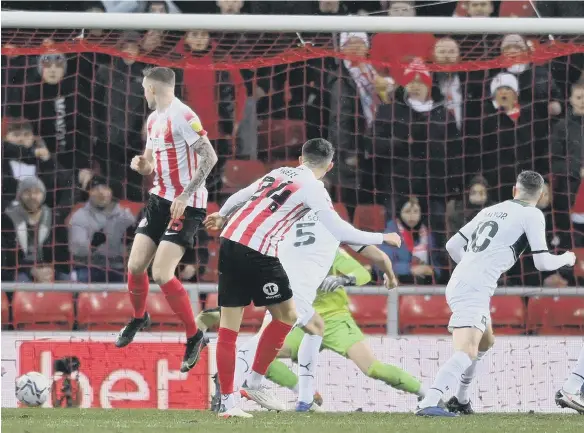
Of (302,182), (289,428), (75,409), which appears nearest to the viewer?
(289,428)

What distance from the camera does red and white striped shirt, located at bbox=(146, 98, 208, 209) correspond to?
349 inches

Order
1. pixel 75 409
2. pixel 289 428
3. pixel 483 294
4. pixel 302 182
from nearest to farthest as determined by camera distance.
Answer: pixel 289 428, pixel 302 182, pixel 483 294, pixel 75 409

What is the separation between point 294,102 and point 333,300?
9.19 ft

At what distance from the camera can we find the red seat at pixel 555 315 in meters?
11.1

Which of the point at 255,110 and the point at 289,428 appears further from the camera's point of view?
the point at 255,110

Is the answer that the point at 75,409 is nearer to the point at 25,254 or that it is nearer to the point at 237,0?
the point at 25,254

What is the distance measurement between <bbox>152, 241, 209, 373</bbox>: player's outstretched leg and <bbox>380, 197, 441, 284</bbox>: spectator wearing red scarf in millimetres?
2911

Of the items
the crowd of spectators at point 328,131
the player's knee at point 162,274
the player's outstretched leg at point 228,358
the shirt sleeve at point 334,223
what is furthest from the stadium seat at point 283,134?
the player's outstretched leg at point 228,358

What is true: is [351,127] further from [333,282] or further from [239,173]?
[333,282]

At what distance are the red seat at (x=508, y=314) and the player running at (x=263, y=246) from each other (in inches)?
131

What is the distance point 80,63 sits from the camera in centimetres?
1240

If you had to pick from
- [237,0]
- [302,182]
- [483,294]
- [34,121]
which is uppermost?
[237,0]

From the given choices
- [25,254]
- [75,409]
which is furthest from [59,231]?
[75,409]

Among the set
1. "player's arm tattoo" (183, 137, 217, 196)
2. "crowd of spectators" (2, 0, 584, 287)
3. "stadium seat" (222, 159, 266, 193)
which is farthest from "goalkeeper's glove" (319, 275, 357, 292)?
"stadium seat" (222, 159, 266, 193)
